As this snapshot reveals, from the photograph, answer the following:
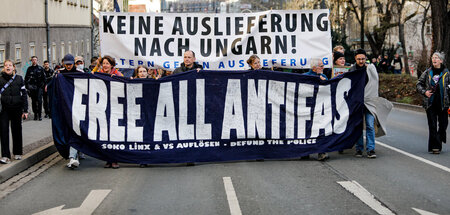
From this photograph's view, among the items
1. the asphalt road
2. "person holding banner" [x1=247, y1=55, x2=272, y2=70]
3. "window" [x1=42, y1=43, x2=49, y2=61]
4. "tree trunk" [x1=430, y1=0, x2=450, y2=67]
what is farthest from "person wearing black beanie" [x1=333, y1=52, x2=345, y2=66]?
"window" [x1=42, y1=43, x2=49, y2=61]

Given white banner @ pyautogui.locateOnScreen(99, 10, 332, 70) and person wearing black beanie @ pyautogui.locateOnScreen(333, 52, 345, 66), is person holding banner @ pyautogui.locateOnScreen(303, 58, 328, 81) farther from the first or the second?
person wearing black beanie @ pyautogui.locateOnScreen(333, 52, 345, 66)

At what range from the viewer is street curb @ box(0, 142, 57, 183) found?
10.4 metres

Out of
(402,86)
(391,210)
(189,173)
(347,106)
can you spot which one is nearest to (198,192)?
(189,173)

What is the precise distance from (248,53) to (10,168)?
4.74 meters

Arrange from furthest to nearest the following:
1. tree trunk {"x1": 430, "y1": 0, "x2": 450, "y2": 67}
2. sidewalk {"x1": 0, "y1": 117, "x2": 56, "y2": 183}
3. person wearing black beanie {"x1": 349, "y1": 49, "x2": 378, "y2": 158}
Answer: tree trunk {"x1": 430, "y1": 0, "x2": 450, "y2": 67} < person wearing black beanie {"x1": 349, "y1": 49, "x2": 378, "y2": 158} < sidewalk {"x1": 0, "y1": 117, "x2": 56, "y2": 183}

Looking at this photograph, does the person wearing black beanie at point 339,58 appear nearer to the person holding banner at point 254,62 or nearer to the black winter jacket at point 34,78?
the person holding banner at point 254,62

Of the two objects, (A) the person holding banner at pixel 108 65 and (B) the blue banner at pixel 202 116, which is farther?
(A) the person holding banner at pixel 108 65

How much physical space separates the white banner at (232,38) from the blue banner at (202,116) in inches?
49.1

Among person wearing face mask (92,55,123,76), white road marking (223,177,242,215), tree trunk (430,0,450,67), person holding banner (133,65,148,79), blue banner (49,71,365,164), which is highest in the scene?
tree trunk (430,0,450,67)

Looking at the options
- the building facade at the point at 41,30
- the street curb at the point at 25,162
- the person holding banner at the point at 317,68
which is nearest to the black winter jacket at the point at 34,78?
the building facade at the point at 41,30

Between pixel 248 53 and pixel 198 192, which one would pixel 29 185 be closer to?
pixel 198 192

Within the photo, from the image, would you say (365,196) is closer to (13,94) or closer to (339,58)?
(339,58)

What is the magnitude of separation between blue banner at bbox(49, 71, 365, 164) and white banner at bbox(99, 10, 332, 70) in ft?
4.09

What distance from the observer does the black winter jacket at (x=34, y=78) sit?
19.9 m
